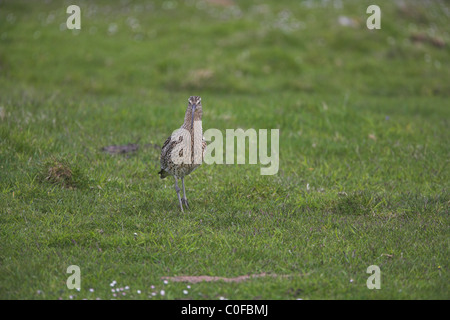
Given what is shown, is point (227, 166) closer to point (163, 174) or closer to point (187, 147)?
point (163, 174)

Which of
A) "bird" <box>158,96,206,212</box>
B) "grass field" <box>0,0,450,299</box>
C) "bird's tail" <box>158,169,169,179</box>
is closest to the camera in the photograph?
"grass field" <box>0,0,450,299</box>

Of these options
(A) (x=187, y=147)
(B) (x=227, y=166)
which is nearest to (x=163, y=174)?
(A) (x=187, y=147)

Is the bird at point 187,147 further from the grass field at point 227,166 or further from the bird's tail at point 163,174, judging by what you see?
the grass field at point 227,166

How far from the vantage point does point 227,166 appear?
10.1 meters

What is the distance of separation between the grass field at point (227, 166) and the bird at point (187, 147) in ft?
2.14

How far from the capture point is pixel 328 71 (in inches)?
656

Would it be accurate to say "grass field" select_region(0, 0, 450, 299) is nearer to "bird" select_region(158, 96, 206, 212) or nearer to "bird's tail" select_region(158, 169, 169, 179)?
"bird's tail" select_region(158, 169, 169, 179)

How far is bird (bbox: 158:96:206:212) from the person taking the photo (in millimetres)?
8023

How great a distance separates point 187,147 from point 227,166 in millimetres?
2153

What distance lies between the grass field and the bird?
2.14ft

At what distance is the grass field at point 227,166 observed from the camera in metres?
6.60

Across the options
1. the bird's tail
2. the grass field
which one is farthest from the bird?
the grass field

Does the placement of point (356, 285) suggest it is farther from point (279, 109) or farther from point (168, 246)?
point (279, 109)

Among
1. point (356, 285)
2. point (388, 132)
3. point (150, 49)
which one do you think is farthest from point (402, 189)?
point (150, 49)
